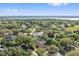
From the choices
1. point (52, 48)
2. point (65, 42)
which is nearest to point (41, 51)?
point (52, 48)

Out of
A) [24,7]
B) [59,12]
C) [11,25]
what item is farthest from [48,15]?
[11,25]

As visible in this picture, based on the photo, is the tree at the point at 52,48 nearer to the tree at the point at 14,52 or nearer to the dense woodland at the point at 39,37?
the dense woodland at the point at 39,37

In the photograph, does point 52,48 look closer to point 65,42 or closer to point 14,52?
point 65,42

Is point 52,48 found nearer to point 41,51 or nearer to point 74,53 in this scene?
point 41,51

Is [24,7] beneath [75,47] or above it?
above

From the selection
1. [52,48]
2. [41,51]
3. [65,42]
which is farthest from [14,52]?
[65,42]

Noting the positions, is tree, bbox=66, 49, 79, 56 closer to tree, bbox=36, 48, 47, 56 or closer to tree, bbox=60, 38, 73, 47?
tree, bbox=60, 38, 73, 47

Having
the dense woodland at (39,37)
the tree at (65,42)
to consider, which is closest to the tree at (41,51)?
the dense woodland at (39,37)

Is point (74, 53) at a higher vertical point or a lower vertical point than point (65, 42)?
lower

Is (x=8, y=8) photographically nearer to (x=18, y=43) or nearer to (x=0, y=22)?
(x=0, y=22)
